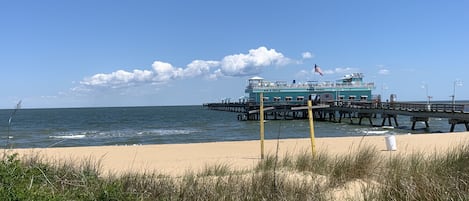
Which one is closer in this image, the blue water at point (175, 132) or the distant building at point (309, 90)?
the blue water at point (175, 132)

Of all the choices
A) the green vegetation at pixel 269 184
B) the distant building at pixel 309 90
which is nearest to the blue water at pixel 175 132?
the green vegetation at pixel 269 184

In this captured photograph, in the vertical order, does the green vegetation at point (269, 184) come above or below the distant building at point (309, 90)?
below

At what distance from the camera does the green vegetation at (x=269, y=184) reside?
5.19m

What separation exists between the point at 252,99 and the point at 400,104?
112 feet

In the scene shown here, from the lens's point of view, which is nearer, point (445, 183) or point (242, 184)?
point (445, 183)

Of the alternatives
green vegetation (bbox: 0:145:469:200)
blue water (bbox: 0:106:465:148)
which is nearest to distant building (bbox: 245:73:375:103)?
blue water (bbox: 0:106:465:148)

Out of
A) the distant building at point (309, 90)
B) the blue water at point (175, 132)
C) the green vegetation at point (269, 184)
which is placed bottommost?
the blue water at point (175, 132)

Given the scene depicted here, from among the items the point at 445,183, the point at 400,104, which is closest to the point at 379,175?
the point at 445,183

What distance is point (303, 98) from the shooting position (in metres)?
77.8

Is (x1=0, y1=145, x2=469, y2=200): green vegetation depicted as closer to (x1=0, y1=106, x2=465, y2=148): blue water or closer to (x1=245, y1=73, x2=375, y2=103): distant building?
(x1=0, y1=106, x2=465, y2=148): blue water

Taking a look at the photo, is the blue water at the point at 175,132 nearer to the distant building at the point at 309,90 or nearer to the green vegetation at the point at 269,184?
the green vegetation at the point at 269,184

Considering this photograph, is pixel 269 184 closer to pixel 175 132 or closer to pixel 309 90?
pixel 175 132

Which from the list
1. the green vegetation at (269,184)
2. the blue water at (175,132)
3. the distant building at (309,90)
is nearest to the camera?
the green vegetation at (269,184)

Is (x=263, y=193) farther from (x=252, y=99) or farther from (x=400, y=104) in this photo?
(x=252, y=99)
